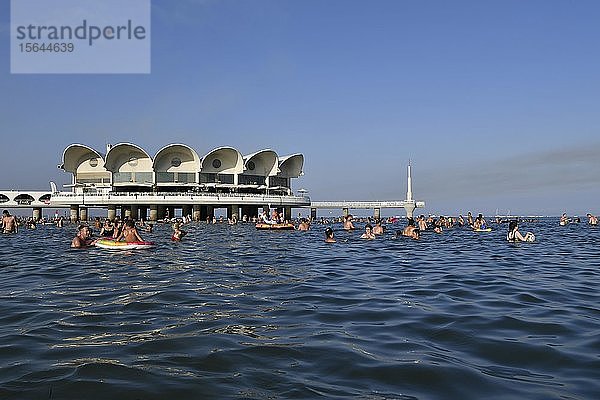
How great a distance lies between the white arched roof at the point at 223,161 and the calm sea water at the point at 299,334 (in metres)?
61.5

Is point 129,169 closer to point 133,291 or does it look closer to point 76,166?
point 76,166

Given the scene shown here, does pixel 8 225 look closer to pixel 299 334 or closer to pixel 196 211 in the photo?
pixel 196 211

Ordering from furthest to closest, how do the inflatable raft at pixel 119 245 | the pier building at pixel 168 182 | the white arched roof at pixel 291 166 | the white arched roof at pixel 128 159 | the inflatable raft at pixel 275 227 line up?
the white arched roof at pixel 291 166 → the white arched roof at pixel 128 159 → the pier building at pixel 168 182 → the inflatable raft at pixel 275 227 → the inflatable raft at pixel 119 245

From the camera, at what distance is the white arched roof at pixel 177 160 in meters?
71.9

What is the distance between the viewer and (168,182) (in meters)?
73.2

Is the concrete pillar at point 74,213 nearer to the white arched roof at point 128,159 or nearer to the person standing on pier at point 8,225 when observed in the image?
the white arched roof at point 128,159

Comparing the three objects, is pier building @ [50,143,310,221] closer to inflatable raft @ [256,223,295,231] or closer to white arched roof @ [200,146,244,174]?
white arched roof @ [200,146,244,174]

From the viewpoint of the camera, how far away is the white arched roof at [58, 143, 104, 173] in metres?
74.0

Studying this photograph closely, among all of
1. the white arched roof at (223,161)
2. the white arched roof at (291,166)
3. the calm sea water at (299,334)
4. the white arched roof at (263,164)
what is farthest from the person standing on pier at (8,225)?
the white arched roof at (291,166)

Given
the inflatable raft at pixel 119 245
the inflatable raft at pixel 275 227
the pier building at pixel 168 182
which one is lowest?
the inflatable raft at pixel 275 227

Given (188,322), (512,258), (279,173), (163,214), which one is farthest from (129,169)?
(188,322)

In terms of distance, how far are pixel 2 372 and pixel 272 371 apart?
2.77 m

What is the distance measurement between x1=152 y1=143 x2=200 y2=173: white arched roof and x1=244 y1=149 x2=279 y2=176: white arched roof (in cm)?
855

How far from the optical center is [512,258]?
1798cm
